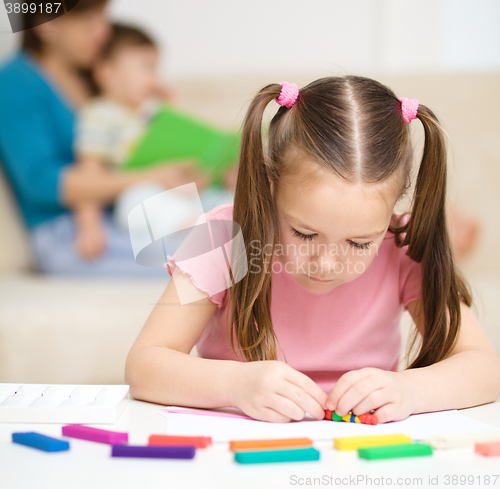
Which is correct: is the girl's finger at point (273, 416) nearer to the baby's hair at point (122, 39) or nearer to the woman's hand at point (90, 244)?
the woman's hand at point (90, 244)

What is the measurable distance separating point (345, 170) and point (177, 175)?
1030 mm

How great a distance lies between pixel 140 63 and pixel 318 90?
1277 mm

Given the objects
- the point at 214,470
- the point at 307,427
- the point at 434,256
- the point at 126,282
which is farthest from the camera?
the point at 126,282

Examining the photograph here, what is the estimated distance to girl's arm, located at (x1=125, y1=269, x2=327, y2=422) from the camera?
0.52m

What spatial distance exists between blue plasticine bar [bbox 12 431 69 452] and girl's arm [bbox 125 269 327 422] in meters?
0.17

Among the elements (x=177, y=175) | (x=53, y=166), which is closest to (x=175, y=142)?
(x=177, y=175)

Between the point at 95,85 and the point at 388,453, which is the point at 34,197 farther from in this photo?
the point at 388,453

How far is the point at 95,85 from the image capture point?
178 cm

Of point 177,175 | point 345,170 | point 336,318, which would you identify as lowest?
point 336,318

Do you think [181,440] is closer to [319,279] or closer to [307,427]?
[307,427]

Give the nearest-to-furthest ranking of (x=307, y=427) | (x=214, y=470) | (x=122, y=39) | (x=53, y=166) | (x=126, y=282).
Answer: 1. (x=214, y=470)
2. (x=307, y=427)
3. (x=126, y=282)
4. (x=53, y=166)
5. (x=122, y=39)

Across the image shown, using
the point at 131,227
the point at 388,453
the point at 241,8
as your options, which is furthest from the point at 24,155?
the point at 388,453

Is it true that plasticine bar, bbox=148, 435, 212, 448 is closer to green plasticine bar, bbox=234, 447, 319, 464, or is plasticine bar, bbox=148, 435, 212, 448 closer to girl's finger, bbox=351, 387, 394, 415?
green plasticine bar, bbox=234, 447, 319, 464

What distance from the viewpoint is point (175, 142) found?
1.62 meters
